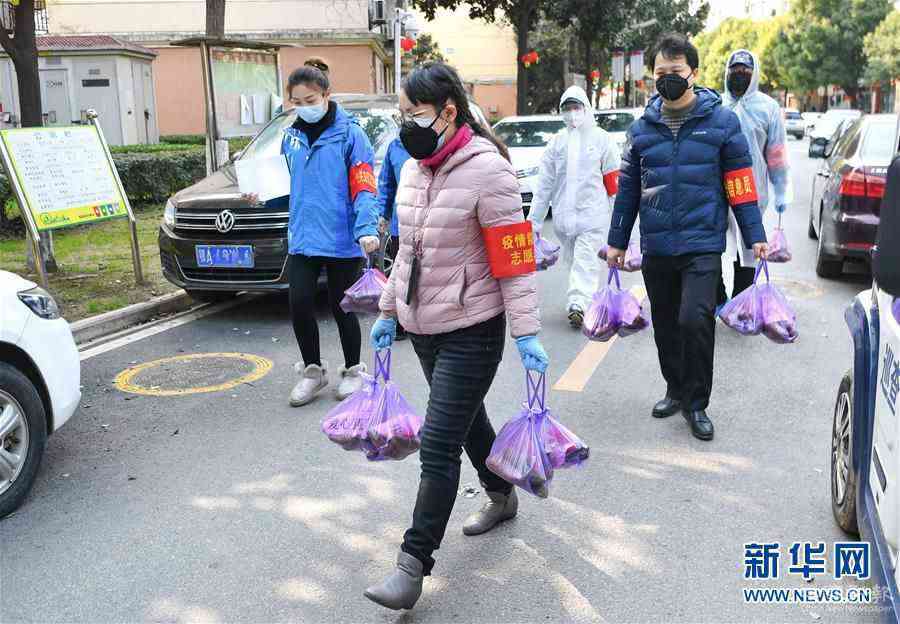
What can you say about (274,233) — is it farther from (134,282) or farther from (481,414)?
(481,414)

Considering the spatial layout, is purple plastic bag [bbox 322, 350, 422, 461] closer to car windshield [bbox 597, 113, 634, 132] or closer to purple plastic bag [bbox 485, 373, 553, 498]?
purple plastic bag [bbox 485, 373, 553, 498]

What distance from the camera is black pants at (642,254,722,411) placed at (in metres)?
4.84

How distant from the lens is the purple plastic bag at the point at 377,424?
359cm

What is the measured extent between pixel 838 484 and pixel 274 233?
4.89m

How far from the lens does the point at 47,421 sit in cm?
438

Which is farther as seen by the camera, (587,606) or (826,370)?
(826,370)

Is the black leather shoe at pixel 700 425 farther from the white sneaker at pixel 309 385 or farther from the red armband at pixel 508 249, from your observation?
the white sneaker at pixel 309 385

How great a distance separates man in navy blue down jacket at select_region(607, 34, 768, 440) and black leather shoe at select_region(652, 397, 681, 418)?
26 centimetres

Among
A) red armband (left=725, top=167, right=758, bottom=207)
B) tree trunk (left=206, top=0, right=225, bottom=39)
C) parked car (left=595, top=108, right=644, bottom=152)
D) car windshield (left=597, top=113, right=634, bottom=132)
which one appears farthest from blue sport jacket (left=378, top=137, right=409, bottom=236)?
car windshield (left=597, top=113, right=634, bottom=132)

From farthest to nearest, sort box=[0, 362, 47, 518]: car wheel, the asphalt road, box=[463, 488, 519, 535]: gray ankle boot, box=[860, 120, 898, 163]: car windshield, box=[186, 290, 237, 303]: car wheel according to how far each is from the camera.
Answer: box=[186, 290, 237, 303]: car wheel
box=[860, 120, 898, 163]: car windshield
box=[0, 362, 47, 518]: car wheel
box=[463, 488, 519, 535]: gray ankle boot
the asphalt road

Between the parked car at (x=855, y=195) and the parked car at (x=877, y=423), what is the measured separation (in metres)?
4.87

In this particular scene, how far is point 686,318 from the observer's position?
15.9ft

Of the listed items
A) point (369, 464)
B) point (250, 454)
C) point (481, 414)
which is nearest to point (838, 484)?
point (481, 414)

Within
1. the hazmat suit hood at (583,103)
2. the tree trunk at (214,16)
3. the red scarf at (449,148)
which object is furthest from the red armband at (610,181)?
the tree trunk at (214,16)
